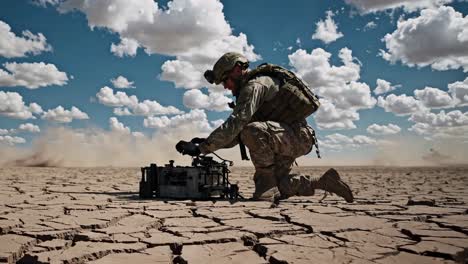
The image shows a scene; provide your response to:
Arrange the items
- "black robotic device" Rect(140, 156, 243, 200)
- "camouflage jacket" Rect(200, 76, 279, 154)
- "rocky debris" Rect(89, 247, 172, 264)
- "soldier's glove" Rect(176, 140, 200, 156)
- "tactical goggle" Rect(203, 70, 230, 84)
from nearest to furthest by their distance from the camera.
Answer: "rocky debris" Rect(89, 247, 172, 264) < "camouflage jacket" Rect(200, 76, 279, 154) < "soldier's glove" Rect(176, 140, 200, 156) < "black robotic device" Rect(140, 156, 243, 200) < "tactical goggle" Rect(203, 70, 230, 84)

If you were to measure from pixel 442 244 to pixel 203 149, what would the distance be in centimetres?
182

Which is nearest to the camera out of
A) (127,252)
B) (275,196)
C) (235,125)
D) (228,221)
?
→ (127,252)

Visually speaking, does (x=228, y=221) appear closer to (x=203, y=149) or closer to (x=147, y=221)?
(x=147, y=221)

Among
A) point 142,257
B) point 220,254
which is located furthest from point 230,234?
point 142,257

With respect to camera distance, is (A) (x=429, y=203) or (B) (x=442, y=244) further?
(A) (x=429, y=203)

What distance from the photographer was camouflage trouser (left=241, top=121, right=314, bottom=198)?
3.25m

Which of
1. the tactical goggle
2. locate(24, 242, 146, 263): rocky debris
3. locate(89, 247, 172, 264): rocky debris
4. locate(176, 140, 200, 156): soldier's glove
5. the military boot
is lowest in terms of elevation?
locate(89, 247, 172, 264): rocky debris

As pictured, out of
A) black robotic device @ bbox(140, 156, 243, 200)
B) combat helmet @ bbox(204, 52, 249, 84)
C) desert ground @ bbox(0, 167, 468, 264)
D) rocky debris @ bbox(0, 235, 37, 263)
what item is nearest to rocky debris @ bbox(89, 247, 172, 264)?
desert ground @ bbox(0, 167, 468, 264)

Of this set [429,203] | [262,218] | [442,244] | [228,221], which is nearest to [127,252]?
[228,221]

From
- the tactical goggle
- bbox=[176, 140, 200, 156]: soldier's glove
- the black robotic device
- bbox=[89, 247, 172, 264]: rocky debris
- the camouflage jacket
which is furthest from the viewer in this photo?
the tactical goggle

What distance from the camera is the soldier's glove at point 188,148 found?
3238mm

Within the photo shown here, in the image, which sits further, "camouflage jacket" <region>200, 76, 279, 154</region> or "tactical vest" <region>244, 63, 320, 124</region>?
"tactical vest" <region>244, 63, 320, 124</region>

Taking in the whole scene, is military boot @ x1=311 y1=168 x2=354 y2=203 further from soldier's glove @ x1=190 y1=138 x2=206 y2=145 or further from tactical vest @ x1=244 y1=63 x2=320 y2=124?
soldier's glove @ x1=190 y1=138 x2=206 y2=145

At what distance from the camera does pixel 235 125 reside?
10.2ft
